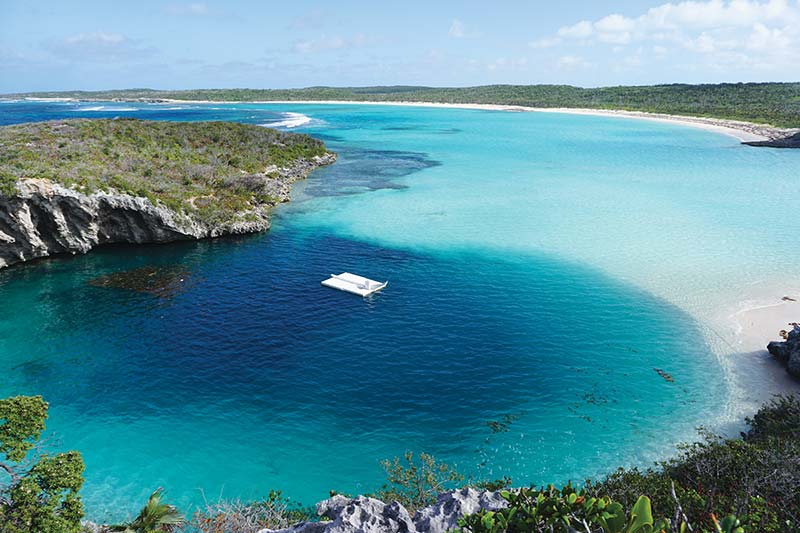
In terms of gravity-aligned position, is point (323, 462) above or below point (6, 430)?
below

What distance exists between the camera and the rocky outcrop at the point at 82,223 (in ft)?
132

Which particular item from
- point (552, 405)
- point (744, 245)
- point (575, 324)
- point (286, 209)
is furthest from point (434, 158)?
point (552, 405)

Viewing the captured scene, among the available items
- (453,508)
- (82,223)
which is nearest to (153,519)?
(453,508)

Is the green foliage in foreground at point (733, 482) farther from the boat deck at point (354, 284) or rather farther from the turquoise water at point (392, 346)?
the boat deck at point (354, 284)

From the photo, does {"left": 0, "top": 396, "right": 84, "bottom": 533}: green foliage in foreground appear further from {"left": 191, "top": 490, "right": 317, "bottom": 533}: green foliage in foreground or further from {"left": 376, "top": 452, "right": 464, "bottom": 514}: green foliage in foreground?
{"left": 376, "top": 452, "right": 464, "bottom": 514}: green foliage in foreground

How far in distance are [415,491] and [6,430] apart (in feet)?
42.8

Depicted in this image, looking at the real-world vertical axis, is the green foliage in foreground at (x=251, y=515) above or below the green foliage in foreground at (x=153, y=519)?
below

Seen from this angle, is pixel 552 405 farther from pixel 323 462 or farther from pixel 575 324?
pixel 323 462

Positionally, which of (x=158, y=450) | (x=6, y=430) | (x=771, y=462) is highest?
(x=6, y=430)

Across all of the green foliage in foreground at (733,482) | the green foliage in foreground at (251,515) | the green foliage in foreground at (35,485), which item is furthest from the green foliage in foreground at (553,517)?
the green foliage in foreground at (35,485)

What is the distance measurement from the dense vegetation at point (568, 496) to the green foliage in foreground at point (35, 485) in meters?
0.03

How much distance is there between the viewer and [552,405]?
971 inches

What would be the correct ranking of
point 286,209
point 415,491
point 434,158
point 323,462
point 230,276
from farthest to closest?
1. point 434,158
2. point 286,209
3. point 230,276
4. point 323,462
5. point 415,491

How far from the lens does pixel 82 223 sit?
43.9 m
